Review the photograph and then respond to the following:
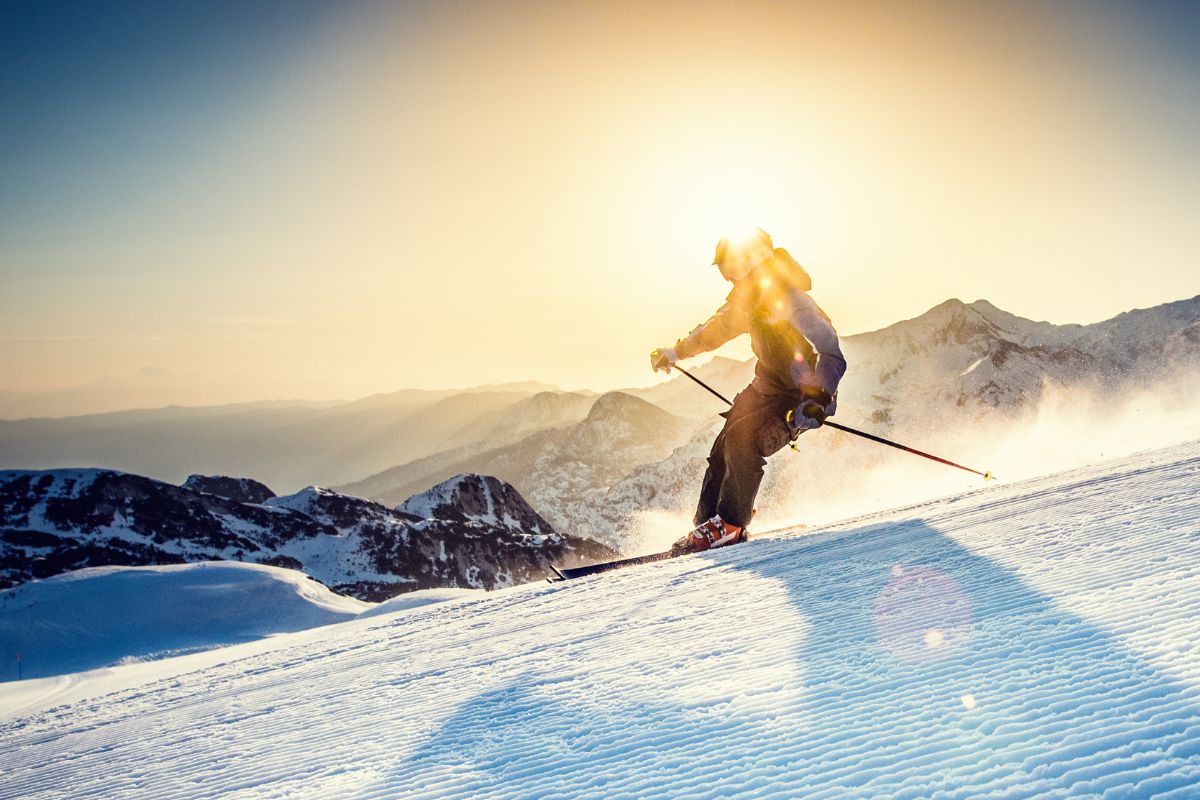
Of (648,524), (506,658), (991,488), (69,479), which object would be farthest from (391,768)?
(69,479)

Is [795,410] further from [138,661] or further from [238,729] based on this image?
[138,661]

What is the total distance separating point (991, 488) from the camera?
18.8 ft

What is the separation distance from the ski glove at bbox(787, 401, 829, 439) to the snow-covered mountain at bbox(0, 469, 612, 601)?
52.4m

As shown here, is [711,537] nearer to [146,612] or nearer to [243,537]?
[146,612]

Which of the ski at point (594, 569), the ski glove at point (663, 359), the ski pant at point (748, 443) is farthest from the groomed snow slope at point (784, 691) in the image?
the ski glove at point (663, 359)

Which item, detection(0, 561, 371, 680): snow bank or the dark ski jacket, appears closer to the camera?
the dark ski jacket

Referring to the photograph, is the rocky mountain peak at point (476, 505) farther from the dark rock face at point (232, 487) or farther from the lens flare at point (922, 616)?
the lens flare at point (922, 616)

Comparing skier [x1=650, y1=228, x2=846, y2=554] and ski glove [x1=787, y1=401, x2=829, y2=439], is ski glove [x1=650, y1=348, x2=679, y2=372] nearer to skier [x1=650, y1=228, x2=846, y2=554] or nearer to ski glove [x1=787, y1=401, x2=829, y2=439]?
skier [x1=650, y1=228, x2=846, y2=554]

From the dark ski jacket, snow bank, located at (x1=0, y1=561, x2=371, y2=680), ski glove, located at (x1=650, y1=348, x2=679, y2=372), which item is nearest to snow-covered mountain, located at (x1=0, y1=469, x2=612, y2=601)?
snow bank, located at (x1=0, y1=561, x2=371, y2=680)

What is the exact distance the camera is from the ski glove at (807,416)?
6.03 m

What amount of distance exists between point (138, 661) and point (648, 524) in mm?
15963

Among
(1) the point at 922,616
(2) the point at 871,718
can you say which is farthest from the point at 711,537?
(2) the point at 871,718

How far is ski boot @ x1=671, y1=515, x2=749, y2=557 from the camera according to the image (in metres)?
6.87

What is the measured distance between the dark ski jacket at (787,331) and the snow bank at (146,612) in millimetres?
11952
